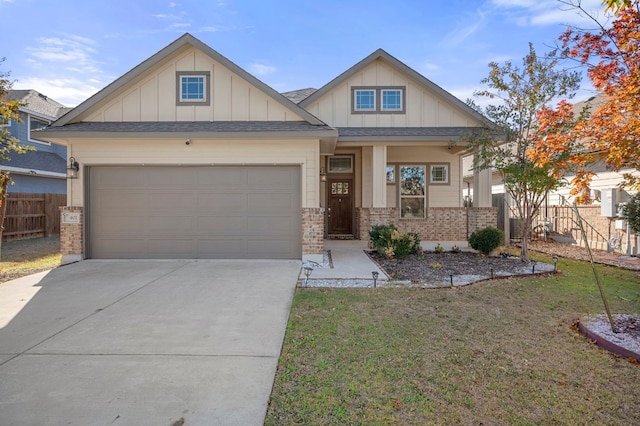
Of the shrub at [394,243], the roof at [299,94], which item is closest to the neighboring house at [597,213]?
the shrub at [394,243]

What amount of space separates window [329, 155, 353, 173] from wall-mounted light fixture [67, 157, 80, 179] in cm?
821

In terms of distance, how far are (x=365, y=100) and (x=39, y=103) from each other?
17308 millimetres

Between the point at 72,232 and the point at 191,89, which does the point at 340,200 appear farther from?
the point at 72,232

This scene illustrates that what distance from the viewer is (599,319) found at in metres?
4.86

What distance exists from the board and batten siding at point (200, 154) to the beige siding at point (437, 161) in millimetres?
5290

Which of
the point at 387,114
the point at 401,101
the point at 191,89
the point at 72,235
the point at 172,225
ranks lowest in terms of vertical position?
the point at 72,235

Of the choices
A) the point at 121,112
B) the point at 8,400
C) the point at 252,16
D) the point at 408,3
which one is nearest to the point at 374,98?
the point at 408,3

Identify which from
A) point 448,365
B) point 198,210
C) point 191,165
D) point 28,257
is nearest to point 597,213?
point 448,365

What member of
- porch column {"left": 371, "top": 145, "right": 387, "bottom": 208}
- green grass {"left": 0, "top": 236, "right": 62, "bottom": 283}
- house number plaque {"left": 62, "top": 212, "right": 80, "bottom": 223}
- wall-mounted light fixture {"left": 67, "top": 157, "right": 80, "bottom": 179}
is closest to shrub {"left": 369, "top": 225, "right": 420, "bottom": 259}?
porch column {"left": 371, "top": 145, "right": 387, "bottom": 208}

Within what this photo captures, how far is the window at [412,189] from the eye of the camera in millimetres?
13656

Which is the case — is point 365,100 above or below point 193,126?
above

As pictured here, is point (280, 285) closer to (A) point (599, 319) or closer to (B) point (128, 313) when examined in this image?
(B) point (128, 313)

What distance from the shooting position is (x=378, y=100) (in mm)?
12844

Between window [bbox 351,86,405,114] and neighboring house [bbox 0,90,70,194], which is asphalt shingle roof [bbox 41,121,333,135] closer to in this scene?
window [bbox 351,86,405,114]
